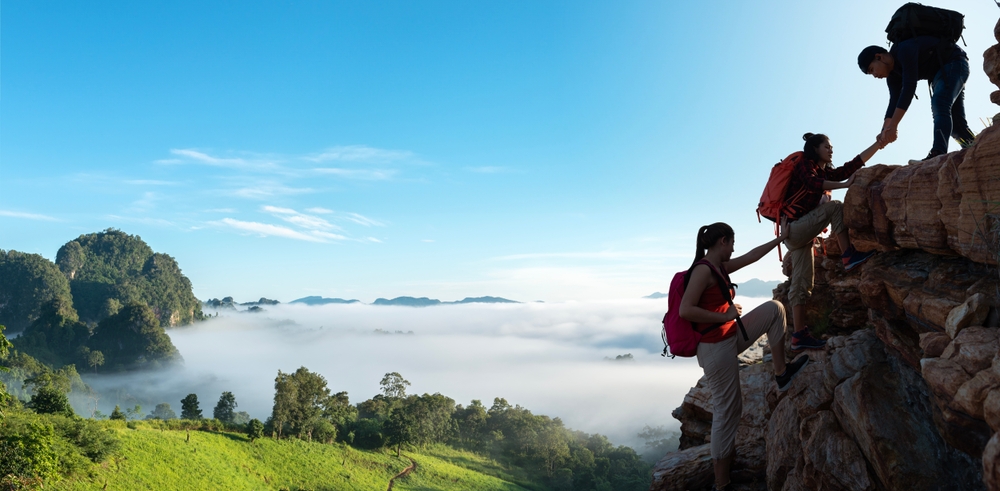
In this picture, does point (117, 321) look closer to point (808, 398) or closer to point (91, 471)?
point (91, 471)

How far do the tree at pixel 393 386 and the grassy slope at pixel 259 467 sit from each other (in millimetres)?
21173

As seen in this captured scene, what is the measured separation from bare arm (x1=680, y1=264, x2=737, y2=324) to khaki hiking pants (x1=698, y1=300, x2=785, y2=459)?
1.22ft

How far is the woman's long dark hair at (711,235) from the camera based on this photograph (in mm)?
5109

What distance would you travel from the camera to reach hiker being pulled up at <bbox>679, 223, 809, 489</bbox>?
16.1 ft

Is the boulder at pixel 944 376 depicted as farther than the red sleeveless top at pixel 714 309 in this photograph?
No

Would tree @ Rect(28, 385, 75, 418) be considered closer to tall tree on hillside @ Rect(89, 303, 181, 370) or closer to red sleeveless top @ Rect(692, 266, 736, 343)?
red sleeveless top @ Rect(692, 266, 736, 343)

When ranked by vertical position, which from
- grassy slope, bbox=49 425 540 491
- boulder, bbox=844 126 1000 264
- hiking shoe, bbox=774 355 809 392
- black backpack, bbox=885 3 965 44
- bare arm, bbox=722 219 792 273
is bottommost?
grassy slope, bbox=49 425 540 491

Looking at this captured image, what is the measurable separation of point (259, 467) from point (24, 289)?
16637 centimetres

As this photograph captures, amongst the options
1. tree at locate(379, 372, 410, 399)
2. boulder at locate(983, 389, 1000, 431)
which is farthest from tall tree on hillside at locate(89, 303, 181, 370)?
boulder at locate(983, 389, 1000, 431)

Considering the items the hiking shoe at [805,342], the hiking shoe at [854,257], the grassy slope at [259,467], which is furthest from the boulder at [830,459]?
the grassy slope at [259,467]

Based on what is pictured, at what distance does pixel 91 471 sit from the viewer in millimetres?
42406

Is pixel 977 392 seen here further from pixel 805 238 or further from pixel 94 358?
pixel 94 358

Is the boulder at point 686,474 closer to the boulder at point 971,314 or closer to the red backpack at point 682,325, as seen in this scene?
the red backpack at point 682,325

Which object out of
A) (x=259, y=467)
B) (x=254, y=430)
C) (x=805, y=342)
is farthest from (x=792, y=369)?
(x=254, y=430)
